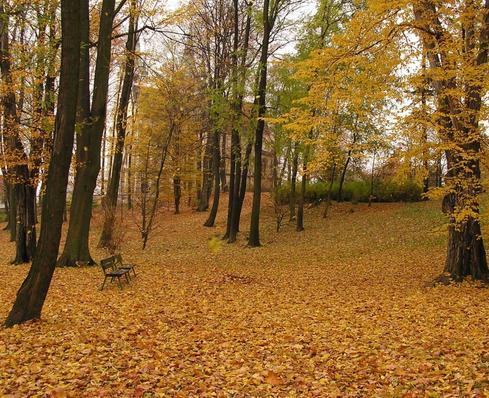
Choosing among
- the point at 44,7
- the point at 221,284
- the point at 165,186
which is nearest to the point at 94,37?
the point at 44,7

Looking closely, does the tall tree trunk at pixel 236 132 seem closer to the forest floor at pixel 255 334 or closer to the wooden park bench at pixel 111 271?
the forest floor at pixel 255 334

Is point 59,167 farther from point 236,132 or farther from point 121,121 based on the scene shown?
point 236,132

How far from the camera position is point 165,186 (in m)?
29.6

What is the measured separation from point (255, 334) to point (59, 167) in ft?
12.1

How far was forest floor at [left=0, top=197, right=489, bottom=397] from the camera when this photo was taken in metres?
4.64

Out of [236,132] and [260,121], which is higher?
[260,121]

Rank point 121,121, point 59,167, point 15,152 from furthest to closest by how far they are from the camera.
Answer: point 121,121 < point 15,152 < point 59,167

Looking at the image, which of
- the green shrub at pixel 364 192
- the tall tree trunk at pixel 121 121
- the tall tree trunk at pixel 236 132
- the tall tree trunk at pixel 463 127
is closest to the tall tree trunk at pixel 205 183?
the green shrub at pixel 364 192

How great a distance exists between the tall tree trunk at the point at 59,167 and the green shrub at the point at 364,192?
62.6 ft

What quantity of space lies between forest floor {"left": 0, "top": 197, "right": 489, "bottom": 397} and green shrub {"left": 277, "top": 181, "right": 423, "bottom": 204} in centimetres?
1143

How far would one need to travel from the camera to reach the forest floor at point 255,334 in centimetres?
464

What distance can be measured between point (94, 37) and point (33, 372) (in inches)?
501

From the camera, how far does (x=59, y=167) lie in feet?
20.4

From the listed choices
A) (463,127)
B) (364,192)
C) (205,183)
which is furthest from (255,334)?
(205,183)
